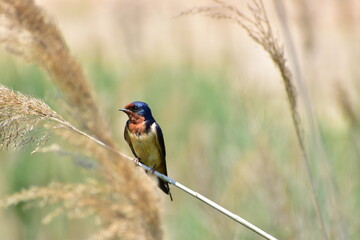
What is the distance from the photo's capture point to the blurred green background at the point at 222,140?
2.92 meters

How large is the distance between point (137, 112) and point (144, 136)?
0.39ft

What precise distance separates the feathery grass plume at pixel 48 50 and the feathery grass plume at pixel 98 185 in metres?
0.07

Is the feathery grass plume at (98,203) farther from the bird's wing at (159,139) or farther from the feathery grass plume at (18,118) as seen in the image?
the bird's wing at (159,139)

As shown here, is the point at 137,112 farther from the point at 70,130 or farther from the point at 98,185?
the point at 70,130

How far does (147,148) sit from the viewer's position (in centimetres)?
286

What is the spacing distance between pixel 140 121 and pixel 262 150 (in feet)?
1.63

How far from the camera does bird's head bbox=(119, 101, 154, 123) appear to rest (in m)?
2.71

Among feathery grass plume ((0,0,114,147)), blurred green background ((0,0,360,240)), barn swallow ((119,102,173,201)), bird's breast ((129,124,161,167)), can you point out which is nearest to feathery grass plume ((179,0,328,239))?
feathery grass plume ((0,0,114,147))

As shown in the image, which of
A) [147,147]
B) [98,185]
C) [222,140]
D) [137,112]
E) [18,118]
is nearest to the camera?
[18,118]

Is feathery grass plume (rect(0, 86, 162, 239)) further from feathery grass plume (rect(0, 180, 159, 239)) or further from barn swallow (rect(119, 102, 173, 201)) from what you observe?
barn swallow (rect(119, 102, 173, 201))

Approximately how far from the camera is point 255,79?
3453mm

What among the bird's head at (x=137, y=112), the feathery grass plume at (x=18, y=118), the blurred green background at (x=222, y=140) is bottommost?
the blurred green background at (x=222, y=140)

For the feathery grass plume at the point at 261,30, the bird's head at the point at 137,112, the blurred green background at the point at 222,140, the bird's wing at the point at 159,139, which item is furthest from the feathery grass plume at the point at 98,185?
the bird's wing at the point at 159,139

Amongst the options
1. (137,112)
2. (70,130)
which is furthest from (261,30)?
(137,112)
